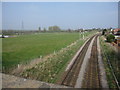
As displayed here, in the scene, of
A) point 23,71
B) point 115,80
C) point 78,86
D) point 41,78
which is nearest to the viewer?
point 78,86

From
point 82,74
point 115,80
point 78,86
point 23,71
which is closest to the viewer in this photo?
point 78,86

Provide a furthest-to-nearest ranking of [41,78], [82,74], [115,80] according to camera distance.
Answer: [82,74]
[41,78]
[115,80]

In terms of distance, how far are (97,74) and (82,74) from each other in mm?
1399

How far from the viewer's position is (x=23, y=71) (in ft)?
38.7

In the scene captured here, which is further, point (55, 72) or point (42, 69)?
point (42, 69)

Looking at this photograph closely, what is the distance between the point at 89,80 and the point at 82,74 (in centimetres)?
130

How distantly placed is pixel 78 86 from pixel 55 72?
10.8 ft

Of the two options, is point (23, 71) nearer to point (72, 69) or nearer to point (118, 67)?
point (72, 69)

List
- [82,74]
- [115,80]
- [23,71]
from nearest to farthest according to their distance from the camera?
[115,80] < [82,74] < [23,71]

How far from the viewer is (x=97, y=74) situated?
1082cm

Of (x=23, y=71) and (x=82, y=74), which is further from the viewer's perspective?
(x=23, y=71)

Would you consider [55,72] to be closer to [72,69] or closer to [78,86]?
[72,69]

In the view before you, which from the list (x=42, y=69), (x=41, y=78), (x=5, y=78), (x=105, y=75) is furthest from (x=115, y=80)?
(x=5, y=78)

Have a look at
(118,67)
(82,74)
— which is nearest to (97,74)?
(82,74)
